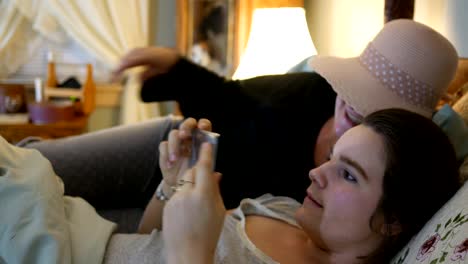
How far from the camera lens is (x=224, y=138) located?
4.07 ft

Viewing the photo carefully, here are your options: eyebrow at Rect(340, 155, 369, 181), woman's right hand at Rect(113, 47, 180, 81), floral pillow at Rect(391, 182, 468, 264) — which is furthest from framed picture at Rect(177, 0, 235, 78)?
floral pillow at Rect(391, 182, 468, 264)

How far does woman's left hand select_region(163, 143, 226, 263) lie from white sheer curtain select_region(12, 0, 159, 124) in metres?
1.98

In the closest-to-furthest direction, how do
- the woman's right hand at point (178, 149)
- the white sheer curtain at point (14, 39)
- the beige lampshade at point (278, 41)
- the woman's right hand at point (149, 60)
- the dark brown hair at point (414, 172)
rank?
the dark brown hair at point (414, 172), the woman's right hand at point (178, 149), the woman's right hand at point (149, 60), the beige lampshade at point (278, 41), the white sheer curtain at point (14, 39)

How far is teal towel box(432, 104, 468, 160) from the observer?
2.76 feet

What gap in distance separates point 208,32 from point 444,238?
2043mm

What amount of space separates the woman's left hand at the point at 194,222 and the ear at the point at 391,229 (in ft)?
0.97

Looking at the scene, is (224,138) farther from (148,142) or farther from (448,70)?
(448,70)

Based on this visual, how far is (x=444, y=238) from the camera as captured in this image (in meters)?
0.60

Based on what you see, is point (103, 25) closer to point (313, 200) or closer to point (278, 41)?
point (278, 41)

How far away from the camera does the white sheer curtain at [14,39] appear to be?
2.44 m

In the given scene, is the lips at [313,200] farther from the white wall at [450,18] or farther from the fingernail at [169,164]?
the white wall at [450,18]

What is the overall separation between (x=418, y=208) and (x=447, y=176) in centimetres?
7

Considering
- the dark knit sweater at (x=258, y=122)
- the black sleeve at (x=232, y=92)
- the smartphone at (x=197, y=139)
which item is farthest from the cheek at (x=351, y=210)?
the black sleeve at (x=232, y=92)

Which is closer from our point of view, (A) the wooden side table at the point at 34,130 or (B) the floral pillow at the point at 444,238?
(B) the floral pillow at the point at 444,238
